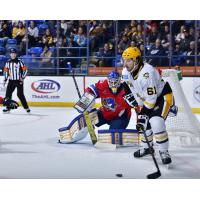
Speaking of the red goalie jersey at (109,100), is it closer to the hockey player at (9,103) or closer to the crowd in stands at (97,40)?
the crowd in stands at (97,40)

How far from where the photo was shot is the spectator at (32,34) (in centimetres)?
541

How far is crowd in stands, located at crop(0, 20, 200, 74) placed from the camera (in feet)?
17.6

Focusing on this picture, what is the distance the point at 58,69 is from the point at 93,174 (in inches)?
25.8

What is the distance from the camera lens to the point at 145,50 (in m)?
5.36

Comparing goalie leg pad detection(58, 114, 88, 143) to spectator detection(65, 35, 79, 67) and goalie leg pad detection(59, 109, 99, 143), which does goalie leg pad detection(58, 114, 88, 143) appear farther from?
spectator detection(65, 35, 79, 67)

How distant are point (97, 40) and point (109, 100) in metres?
0.40

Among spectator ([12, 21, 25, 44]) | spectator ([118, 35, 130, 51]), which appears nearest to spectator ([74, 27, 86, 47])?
spectator ([118, 35, 130, 51])

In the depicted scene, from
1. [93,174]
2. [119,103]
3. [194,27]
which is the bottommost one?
[93,174]

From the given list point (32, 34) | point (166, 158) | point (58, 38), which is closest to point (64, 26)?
point (58, 38)

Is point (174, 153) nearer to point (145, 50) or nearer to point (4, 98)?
point (145, 50)

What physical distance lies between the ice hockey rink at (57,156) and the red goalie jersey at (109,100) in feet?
0.61

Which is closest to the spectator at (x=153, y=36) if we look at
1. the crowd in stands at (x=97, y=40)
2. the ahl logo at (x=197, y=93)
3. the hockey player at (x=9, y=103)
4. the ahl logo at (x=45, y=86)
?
the crowd in stands at (x=97, y=40)

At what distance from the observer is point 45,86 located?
17.9 ft

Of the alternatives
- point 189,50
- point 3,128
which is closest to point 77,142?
point 3,128
